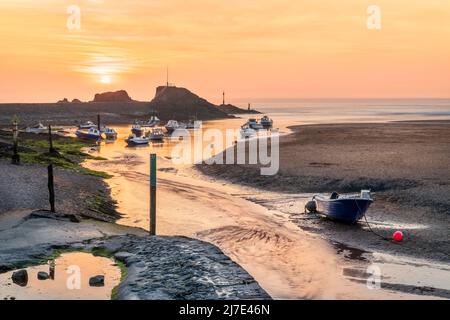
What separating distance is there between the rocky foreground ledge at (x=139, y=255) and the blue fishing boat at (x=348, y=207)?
27.4 feet

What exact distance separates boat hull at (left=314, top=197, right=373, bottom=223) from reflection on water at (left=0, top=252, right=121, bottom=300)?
11.7 meters

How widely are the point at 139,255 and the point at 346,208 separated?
11.0 meters

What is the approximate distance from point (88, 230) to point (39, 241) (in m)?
→ 2.59

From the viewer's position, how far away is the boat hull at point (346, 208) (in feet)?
80.2

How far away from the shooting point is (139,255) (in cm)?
1727

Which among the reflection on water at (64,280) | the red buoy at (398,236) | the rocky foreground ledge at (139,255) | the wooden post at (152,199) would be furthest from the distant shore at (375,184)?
the reflection on water at (64,280)

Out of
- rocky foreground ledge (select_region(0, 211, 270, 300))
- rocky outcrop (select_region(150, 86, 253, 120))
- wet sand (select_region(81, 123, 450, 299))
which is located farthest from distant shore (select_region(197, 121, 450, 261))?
rocky outcrop (select_region(150, 86, 253, 120))

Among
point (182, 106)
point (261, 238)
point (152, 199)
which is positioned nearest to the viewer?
point (152, 199)

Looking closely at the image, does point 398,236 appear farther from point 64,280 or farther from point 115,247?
point 64,280

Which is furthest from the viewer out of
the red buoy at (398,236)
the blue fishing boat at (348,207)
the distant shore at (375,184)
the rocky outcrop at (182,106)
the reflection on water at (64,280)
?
the rocky outcrop at (182,106)

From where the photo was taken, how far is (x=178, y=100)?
581 ft

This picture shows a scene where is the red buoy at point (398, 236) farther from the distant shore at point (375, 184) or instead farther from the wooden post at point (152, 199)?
the wooden post at point (152, 199)

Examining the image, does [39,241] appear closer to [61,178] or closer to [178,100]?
[61,178]

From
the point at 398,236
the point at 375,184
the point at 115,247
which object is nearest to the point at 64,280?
the point at 115,247
